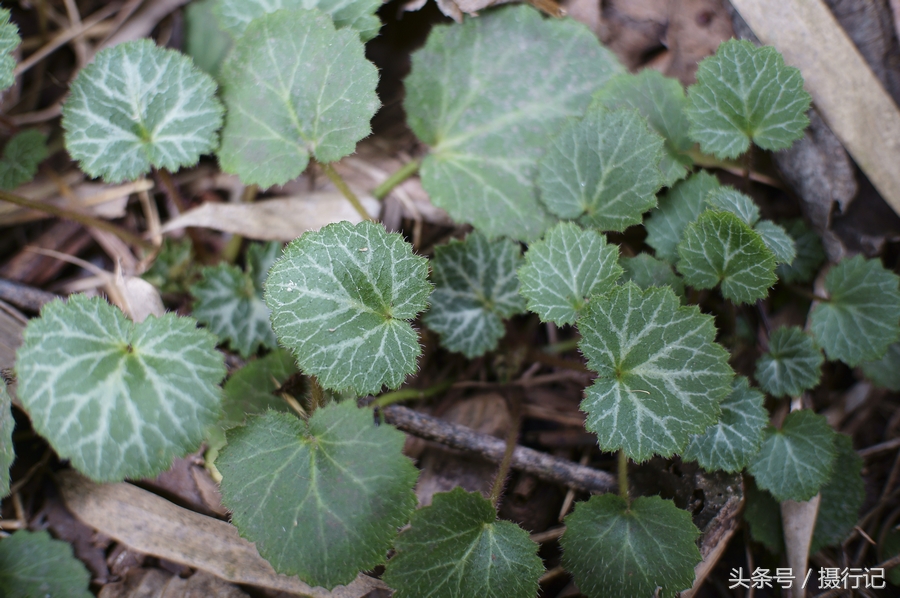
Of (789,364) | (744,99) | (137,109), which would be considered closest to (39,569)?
(137,109)

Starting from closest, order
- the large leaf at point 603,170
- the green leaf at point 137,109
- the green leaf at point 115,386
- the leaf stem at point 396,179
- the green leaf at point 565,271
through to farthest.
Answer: the green leaf at point 115,386
the green leaf at point 565,271
the large leaf at point 603,170
the green leaf at point 137,109
the leaf stem at point 396,179

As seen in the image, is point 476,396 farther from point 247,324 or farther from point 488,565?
point 247,324

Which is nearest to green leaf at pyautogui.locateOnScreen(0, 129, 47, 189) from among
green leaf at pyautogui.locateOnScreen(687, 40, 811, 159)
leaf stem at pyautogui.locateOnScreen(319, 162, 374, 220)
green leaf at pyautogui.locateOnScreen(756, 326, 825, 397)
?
leaf stem at pyautogui.locateOnScreen(319, 162, 374, 220)

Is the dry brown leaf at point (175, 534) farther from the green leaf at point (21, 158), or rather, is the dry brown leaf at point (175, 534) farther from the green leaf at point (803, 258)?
the green leaf at point (803, 258)

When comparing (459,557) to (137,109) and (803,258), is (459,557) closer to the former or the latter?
(803,258)

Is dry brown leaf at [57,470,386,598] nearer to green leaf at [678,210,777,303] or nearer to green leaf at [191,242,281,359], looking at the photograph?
green leaf at [191,242,281,359]

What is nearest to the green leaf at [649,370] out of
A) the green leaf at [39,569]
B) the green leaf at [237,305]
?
the green leaf at [237,305]
